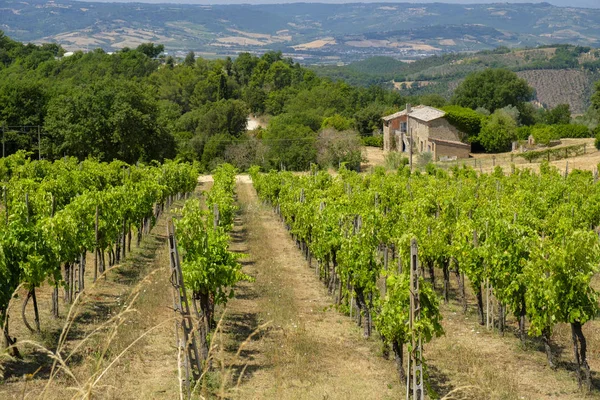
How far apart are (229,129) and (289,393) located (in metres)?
63.7

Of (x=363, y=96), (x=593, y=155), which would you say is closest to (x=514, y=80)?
(x=363, y=96)

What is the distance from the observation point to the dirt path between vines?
37.9 feet

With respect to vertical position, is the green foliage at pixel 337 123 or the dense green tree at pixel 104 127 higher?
the dense green tree at pixel 104 127

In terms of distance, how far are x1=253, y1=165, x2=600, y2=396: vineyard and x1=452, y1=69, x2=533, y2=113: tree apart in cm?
6965

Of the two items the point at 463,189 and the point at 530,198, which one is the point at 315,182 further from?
the point at 530,198

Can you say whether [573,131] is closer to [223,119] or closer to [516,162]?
[516,162]

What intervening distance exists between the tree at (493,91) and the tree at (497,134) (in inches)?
1058

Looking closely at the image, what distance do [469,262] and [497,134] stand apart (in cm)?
5172

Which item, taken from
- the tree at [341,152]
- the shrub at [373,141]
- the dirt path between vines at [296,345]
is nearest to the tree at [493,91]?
the shrub at [373,141]

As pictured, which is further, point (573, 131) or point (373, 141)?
point (373, 141)

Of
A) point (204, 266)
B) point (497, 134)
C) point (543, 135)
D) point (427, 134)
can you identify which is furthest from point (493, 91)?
point (204, 266)

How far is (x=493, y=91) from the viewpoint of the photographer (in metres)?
93.0

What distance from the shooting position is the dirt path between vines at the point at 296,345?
11555 millimetres

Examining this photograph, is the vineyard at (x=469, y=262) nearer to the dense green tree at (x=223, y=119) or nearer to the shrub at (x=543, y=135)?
the shrub at (x=543, y=135)
